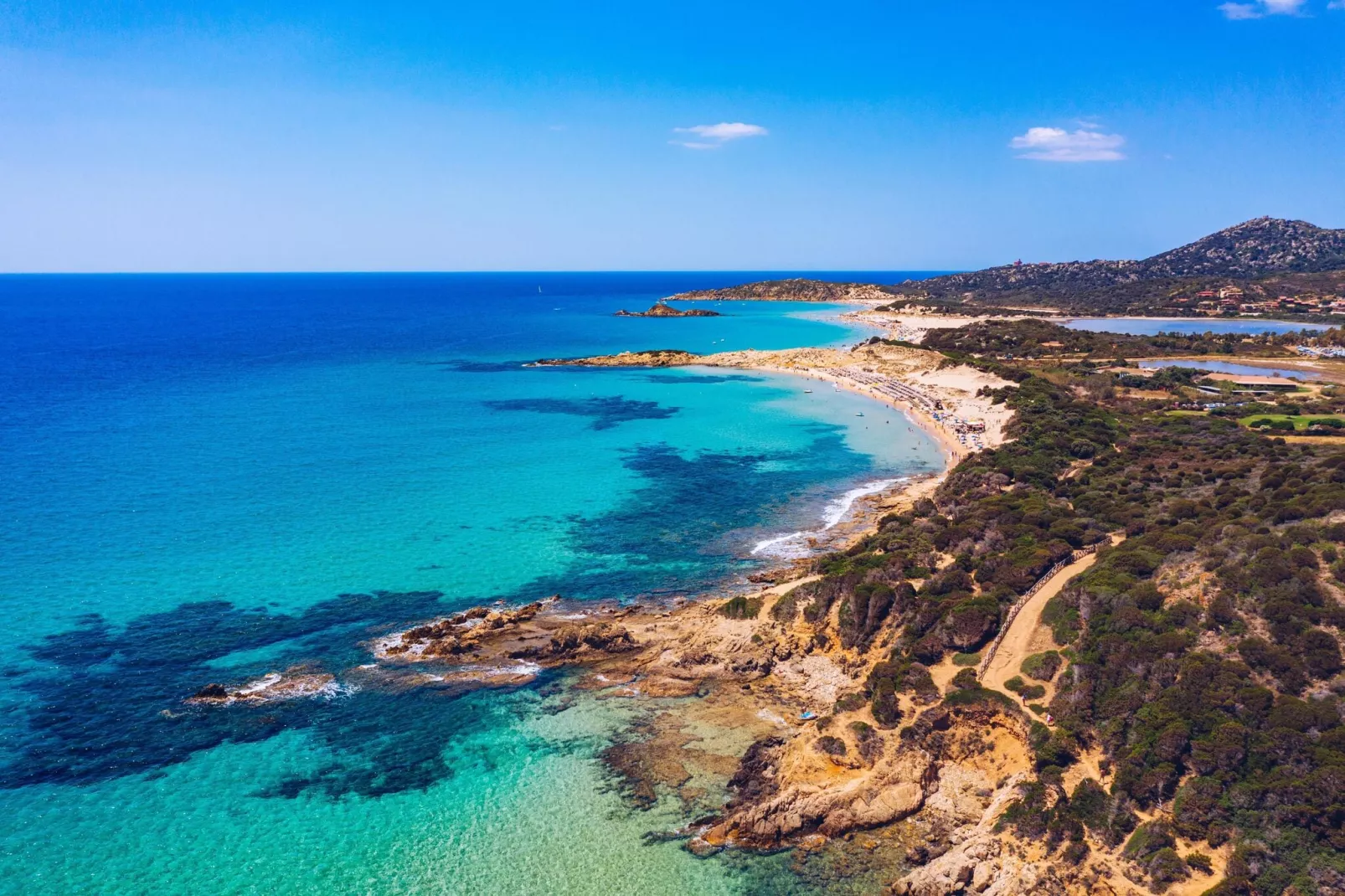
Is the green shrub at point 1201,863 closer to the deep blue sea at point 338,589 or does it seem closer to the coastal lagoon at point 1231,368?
the deep blue sea at point 338,589

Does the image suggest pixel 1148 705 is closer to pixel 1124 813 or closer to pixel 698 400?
pixel 1124 813

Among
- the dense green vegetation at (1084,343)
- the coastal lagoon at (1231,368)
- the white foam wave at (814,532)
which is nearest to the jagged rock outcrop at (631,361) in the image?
the dense green vegetation at (1084,343)

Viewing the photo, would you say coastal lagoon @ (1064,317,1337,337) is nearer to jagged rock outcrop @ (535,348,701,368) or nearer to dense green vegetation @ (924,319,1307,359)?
dense green vegetation @ (924,319,1307,359)

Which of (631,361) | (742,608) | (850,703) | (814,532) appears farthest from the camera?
(631,361)

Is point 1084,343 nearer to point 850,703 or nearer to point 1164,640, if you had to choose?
point 1164,640

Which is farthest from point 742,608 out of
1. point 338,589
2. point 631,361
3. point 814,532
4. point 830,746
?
point 631,361

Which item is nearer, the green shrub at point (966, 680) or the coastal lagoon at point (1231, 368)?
the green shrub at point (966, 680)
